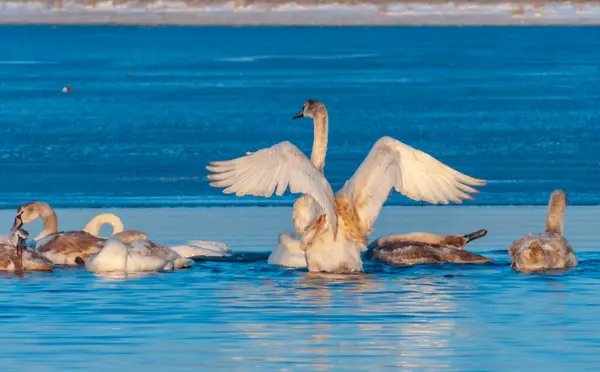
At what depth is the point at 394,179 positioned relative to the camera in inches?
534

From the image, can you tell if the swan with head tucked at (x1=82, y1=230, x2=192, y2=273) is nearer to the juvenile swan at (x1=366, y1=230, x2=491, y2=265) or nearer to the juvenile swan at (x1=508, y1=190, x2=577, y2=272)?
the juvenile swan at (x1=366, y1=230, x2=491, y2=265)

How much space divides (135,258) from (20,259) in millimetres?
867

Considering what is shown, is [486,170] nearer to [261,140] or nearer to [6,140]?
[261,140]

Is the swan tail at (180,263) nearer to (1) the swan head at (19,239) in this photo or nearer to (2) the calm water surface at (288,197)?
(2) the calm water surface at (288,197)

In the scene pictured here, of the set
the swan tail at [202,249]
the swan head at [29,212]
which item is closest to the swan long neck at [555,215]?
the swan tail at [202,249]

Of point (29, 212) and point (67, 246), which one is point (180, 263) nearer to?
point (67, 246)

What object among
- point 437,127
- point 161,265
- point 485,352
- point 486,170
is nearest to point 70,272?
point 161,265

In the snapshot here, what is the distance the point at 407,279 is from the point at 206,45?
35.1m

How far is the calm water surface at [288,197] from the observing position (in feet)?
33.9

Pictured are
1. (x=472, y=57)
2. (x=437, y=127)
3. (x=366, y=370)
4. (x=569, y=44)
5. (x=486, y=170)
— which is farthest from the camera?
(x=569, y=44)

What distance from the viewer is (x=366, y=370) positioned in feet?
31.2

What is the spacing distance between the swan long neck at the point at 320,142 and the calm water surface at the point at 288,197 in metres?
0.85

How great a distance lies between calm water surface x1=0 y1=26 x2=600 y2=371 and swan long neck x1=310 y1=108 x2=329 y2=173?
2.80ft

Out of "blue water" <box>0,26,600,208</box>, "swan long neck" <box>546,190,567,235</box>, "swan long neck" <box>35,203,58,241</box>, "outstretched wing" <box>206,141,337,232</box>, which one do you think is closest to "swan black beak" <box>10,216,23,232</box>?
"swan long neck" <box>35,203,58,241</box>
